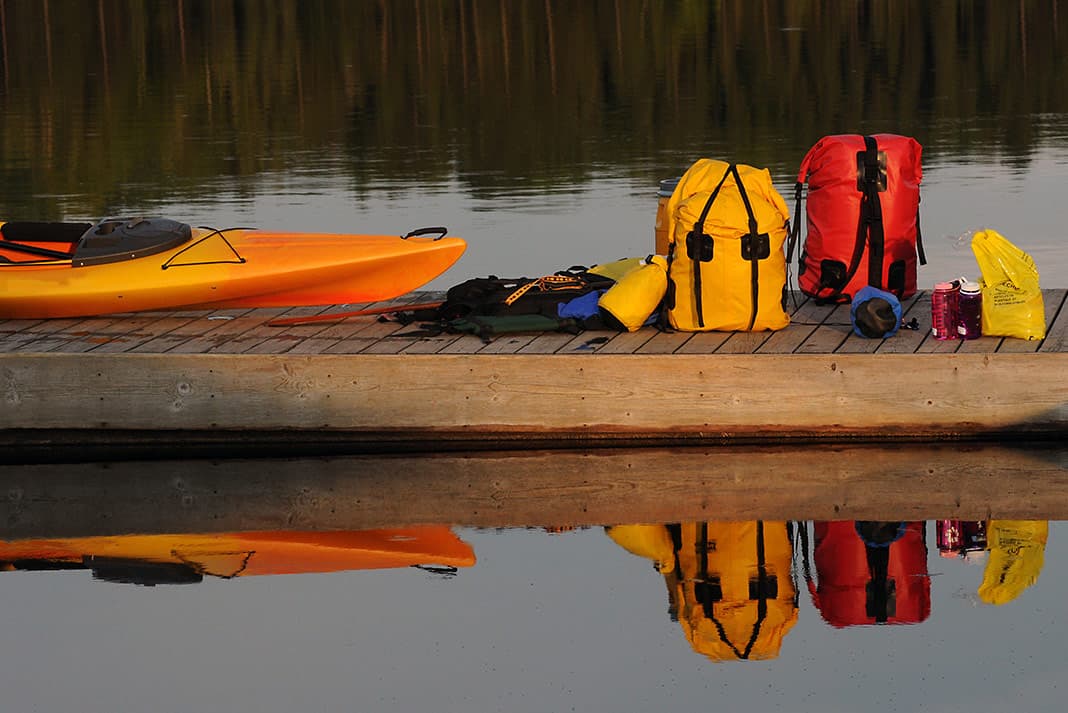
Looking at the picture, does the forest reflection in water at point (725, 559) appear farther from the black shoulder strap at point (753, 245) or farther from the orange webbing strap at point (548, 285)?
the orange webbing strap at point (548, 285)

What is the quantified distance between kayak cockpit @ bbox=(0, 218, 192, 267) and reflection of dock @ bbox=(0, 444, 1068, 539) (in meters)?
1.18

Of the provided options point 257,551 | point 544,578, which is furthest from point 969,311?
point 257,551

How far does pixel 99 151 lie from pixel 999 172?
1007cm

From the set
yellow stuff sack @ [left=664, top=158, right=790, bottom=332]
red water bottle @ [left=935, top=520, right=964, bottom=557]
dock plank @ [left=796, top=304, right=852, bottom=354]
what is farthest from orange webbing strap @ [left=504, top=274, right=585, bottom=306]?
red water bottle @ [left=935, top=520, right=964, bottom=557]

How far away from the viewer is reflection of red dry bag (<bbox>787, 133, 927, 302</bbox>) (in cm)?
945

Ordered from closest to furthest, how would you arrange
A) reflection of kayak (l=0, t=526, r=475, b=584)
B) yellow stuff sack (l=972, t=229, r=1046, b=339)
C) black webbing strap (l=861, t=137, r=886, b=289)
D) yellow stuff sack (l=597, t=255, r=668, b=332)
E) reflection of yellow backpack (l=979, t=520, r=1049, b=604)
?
reflection of yellow backpack (l=979, t=520, r=1049, b=604)
reflection of kayak (l=0, t=526, r=475, b=584)
yellow stuff sack (l=972, t=229, r=1046, b=339)
yellow stuff sack (l=597, t=255, r=668, b=332)
black webbing strap (l=861, t=137, r=886, b=289)

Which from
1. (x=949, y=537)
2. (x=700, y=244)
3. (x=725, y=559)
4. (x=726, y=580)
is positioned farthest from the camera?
(x=700, y=244)

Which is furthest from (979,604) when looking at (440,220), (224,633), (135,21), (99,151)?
(135,21)

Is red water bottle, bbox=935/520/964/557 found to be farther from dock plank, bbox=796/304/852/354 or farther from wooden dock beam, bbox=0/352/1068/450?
dock plank, bbox=796/304/852/354

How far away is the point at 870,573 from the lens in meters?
7.66

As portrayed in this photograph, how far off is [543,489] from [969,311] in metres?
1.96

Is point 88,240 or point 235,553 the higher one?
point 88,240

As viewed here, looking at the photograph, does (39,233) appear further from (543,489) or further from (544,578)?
(544,578)

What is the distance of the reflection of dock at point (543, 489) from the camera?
851 centimetres
